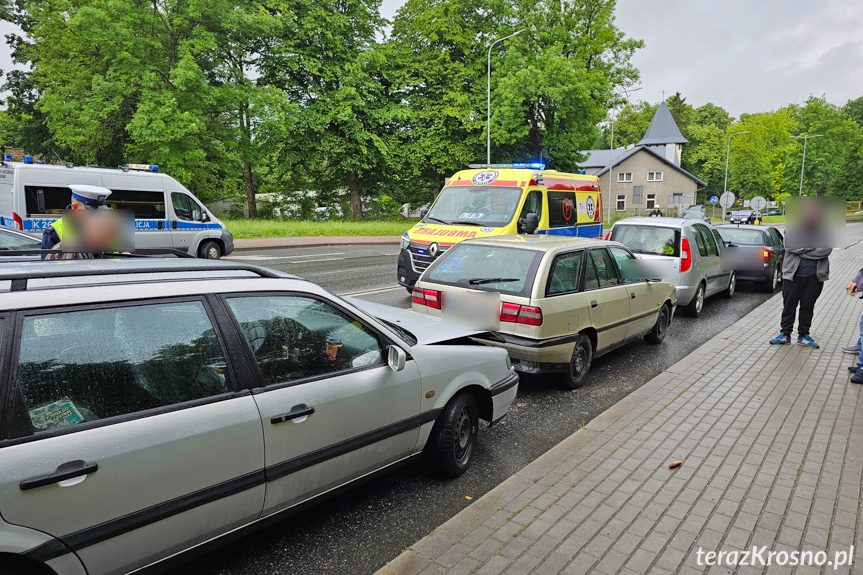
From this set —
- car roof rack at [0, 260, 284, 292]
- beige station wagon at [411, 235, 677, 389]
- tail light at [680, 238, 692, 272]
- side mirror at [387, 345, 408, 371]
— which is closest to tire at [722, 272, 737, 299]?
tail light at [680, 238, 692, 272]

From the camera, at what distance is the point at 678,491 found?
145 inches

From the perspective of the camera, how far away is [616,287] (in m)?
6.56

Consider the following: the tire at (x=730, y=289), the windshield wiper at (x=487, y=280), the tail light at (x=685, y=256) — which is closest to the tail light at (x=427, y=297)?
the windshield wiper at (x=487, y=280)

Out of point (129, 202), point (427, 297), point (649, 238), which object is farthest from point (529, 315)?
point (129, 202)

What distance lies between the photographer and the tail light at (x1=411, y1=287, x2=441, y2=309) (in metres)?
6.08

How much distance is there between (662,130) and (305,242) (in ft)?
227

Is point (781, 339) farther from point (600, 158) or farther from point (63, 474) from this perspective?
point (600, 158)

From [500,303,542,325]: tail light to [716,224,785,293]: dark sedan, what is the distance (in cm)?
863

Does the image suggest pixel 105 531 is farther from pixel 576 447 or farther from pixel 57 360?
pixel 576 447

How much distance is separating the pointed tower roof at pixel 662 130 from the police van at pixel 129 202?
241ft

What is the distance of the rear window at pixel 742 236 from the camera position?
42.1 feet

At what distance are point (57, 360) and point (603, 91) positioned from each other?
3595 centimetres

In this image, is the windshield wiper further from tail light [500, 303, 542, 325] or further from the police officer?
the police officer

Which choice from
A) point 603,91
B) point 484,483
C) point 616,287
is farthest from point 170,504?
point 603,91
